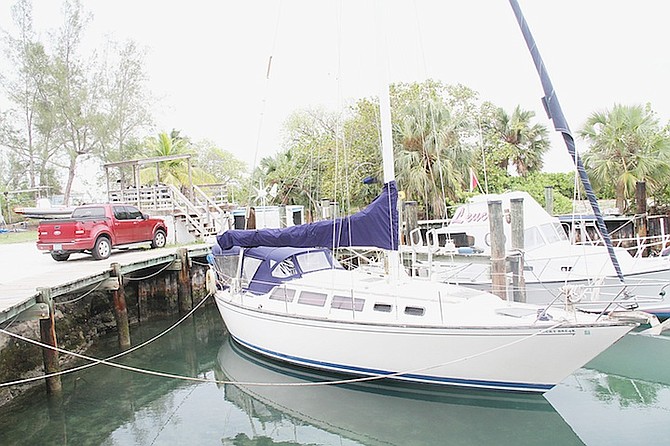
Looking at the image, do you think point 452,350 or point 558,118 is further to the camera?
point 452,350

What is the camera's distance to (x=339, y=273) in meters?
11.4

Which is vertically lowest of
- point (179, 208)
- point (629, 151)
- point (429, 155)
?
point (179, 208)

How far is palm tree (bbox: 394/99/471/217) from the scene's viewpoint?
67.1 feet

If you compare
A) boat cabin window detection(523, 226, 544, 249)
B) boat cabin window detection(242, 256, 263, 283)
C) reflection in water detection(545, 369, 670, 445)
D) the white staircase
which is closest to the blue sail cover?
boat cabin window detection(242, 256, 263, 283)

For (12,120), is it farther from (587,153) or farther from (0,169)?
(587,153)

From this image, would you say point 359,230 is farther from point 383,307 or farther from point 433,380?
point 433,380

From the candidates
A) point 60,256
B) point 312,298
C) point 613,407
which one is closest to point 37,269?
point 60,256

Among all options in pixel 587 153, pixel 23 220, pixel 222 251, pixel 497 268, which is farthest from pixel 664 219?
pixel 23 220

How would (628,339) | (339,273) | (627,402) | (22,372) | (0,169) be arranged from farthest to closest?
(0,169), (628,339), (339,273), (22,372), (627,402)

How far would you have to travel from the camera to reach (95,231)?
48.9 feet

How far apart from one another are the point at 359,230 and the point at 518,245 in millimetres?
4622

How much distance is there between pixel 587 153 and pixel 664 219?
3953mm

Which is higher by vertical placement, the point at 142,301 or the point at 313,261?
the point at 313,261

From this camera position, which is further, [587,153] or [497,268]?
[587,153]
